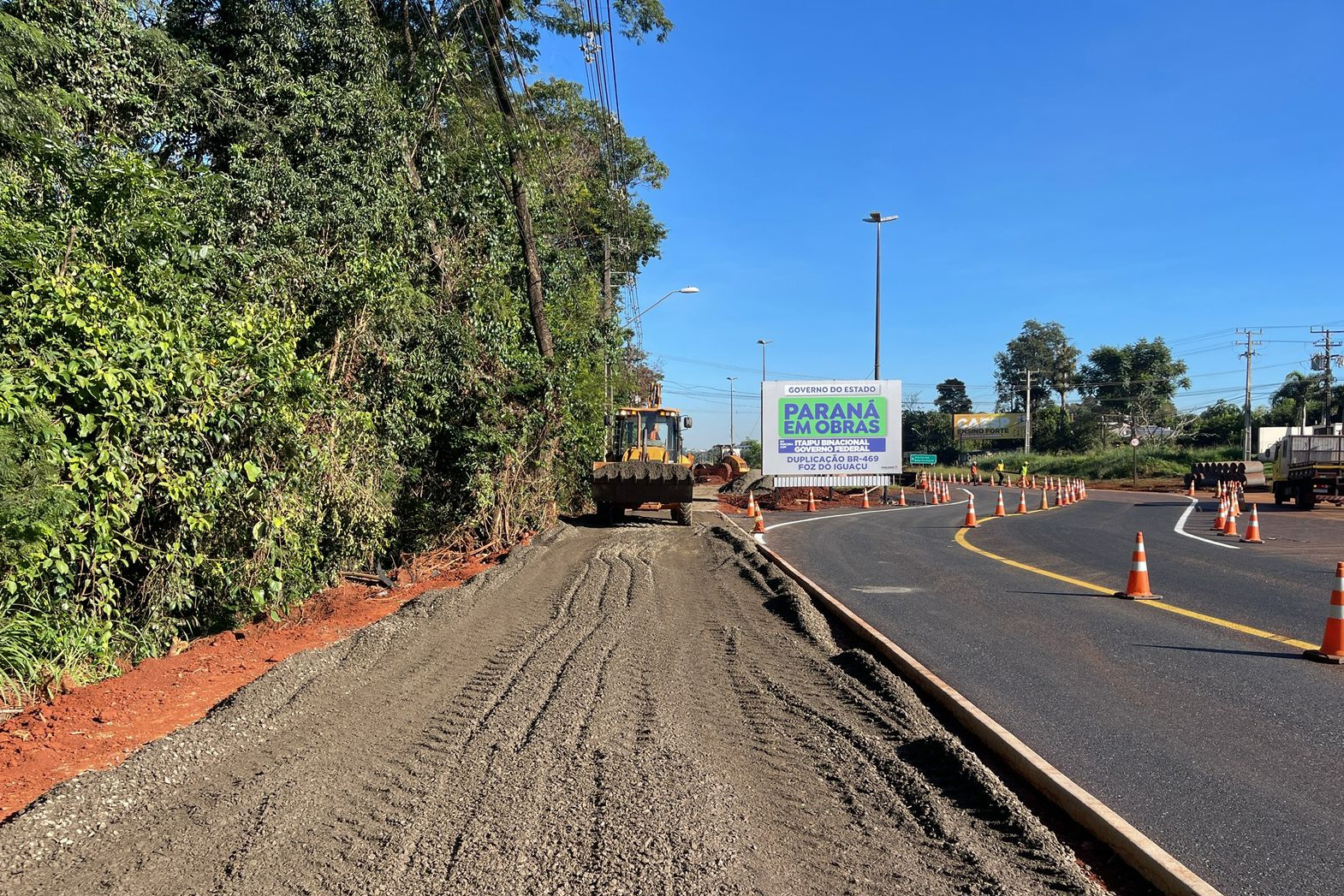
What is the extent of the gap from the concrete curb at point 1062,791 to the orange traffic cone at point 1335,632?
320 centimetres

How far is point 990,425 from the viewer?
91.4 m

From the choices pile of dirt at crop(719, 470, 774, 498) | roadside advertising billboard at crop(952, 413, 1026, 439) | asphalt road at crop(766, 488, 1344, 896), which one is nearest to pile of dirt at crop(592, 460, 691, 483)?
asphalt road at crop(766, 488, 1344, 896)

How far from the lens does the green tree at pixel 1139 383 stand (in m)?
78.1

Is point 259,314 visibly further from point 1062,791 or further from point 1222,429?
point 1222,429

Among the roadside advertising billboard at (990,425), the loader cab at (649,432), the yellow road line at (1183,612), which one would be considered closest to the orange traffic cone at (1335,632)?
the yellow road line at (1183,612)

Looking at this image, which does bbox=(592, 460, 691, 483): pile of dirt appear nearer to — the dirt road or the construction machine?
the construction machine

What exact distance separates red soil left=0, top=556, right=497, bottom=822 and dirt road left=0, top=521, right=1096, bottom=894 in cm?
57

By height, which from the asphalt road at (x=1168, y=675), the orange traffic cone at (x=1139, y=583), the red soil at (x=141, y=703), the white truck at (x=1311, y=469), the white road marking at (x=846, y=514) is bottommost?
the white road marking at (x=846, y=514)

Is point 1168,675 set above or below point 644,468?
below

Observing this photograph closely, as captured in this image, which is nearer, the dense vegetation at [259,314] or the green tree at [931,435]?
the dense vegetation at [259,314]

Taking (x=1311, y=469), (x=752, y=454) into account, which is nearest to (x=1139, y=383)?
(x=752, y=454)

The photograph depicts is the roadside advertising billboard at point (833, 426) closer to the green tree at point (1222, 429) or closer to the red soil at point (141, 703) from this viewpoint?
the red soil at point (141, 703)

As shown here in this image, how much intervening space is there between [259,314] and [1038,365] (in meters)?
96.2

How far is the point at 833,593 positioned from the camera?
1055 centimetres
